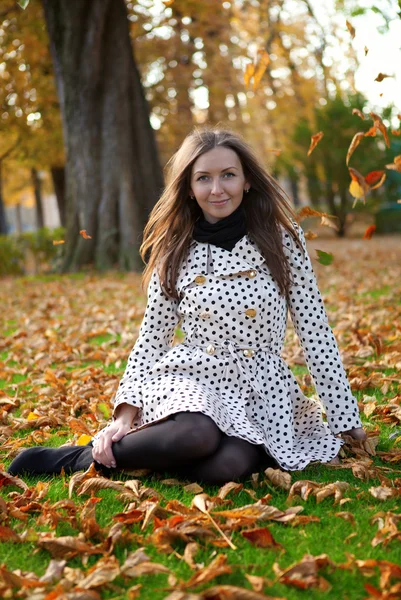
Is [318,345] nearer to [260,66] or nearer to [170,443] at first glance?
[170,443]

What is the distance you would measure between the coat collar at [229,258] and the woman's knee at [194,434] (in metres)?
0.74

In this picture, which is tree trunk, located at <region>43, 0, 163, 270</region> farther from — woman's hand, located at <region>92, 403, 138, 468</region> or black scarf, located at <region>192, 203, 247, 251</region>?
woman's hand, located at <region>92, 403, 138, 468</region>

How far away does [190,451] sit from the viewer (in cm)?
277

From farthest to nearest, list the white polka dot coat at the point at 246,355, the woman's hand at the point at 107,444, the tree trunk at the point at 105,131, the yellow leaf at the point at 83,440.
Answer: the tree trunk at the point at 105,131, the yellow leaf at the point at 83,440, the white polka dot coat at the point at 246,355, the woman's hand at the point at 107,444

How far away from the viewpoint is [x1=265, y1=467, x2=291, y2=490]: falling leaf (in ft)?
9.21

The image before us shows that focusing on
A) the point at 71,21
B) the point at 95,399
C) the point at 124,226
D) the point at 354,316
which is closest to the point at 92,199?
the point at 124,226

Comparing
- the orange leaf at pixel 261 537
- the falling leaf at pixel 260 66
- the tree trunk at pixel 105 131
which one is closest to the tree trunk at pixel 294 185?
the tree trunk at pixel 105 131

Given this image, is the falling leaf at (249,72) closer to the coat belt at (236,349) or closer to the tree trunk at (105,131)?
the coat belt at (236,349)

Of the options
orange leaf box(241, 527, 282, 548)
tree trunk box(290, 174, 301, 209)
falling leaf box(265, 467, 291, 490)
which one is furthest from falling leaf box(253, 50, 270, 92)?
tree trunk box(290, 174, 301, 209)

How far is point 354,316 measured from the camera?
673 cm

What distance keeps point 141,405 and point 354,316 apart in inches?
159

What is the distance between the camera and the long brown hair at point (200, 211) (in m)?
3.22

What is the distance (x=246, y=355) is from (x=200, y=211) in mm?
788

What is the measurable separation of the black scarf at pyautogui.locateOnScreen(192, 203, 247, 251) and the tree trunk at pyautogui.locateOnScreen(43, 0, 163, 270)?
865 centimetres
